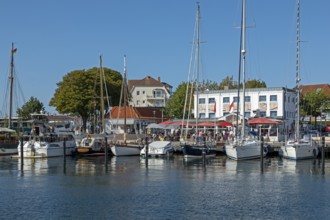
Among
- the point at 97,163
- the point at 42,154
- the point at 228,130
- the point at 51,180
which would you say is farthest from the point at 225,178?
the point at 228,130

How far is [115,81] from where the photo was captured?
4402 inches

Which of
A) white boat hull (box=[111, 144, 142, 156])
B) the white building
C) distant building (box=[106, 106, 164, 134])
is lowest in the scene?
white boat hull (box=[111, 144, 142, 156])

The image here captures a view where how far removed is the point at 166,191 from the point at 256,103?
2052 inches

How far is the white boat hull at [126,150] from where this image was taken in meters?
69.2

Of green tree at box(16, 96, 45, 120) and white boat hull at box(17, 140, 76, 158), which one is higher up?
green tree at box(16, 96, 45, 120)

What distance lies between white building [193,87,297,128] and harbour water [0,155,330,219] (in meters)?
27.7

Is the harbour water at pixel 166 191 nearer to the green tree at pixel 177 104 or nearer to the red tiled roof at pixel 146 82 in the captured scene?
the green tree at pixel 177 104

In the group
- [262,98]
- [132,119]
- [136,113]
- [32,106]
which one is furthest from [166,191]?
[32,106]

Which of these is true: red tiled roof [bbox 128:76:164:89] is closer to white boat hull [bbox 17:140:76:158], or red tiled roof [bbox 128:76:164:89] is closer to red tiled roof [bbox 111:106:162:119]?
red tiled roof [bbox 111:106:162:119]

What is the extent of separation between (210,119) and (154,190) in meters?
50.9

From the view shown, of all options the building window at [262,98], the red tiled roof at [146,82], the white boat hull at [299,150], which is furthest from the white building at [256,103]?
the red tiled roof at [146,82]

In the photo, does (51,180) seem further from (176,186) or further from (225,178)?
(225,178)

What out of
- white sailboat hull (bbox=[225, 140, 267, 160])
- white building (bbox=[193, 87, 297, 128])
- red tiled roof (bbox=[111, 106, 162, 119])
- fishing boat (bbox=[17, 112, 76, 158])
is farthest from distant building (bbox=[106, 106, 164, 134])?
white sailboat hull (bbox=[225, 140, 267, 160])

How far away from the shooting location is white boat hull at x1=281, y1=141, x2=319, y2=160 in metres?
62.0
